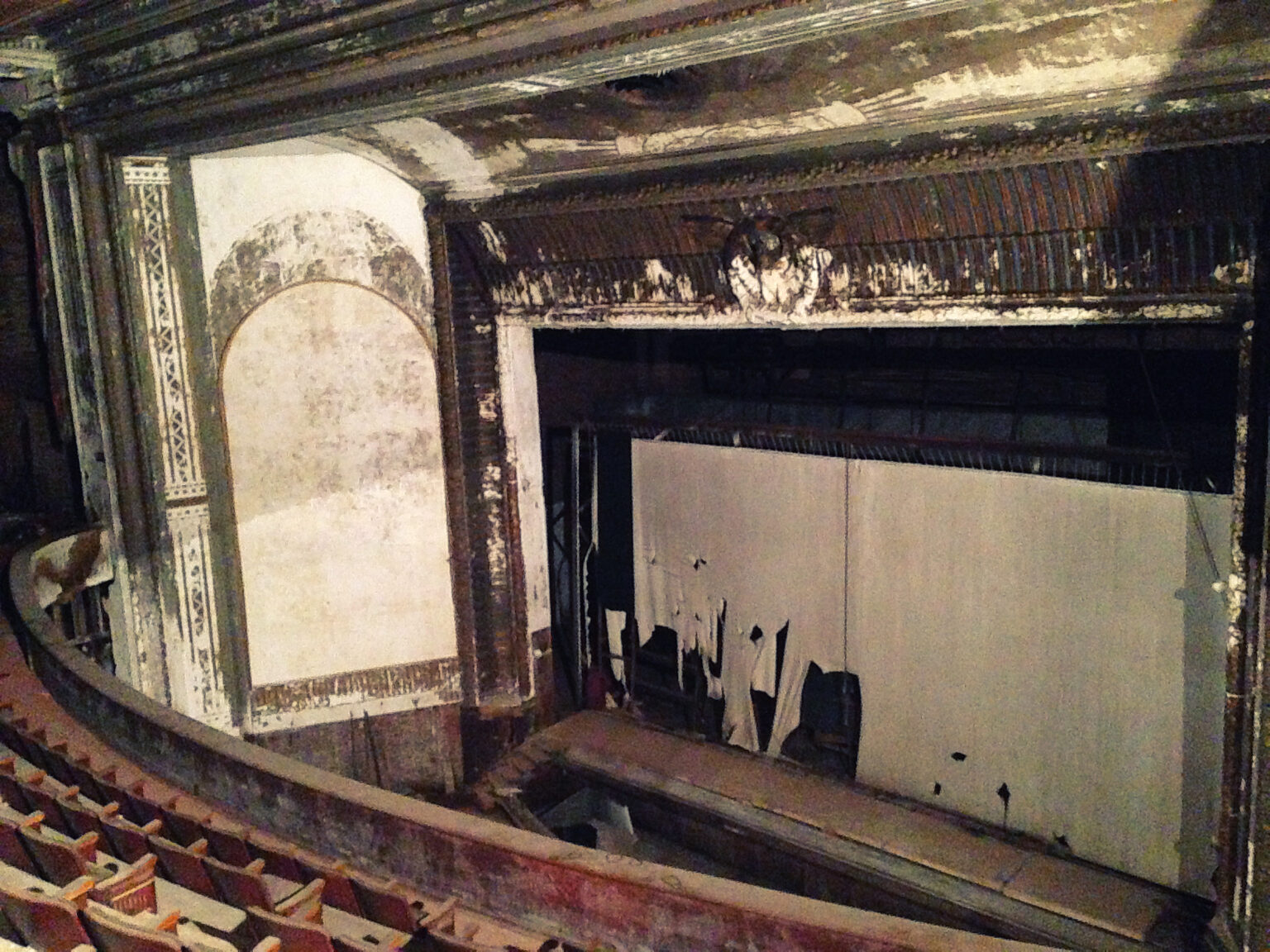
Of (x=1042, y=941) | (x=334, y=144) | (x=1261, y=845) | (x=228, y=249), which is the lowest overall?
(x=1042, y=941)

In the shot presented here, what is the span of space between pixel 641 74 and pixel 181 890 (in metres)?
2.53

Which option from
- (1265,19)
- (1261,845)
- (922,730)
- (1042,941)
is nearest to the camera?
(1265,19)

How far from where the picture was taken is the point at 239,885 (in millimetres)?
2215

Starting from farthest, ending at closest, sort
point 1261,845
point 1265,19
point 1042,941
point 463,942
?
point 1042,941, point 1261,845, point 1265,19, point 463,942

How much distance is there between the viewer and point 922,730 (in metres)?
5.14

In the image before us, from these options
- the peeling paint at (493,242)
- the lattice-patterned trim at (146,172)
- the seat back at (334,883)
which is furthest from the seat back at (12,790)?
the peeling paint at (493,242)

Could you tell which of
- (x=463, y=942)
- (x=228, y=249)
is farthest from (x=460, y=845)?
(x=228, y=249)

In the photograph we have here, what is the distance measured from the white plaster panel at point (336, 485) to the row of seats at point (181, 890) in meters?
2.00

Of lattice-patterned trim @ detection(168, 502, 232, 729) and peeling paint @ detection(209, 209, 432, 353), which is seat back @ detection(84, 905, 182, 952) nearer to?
lattice-patterned trim @ detection(168, 502, 232, 729)

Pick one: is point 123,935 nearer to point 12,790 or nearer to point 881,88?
point 12,790

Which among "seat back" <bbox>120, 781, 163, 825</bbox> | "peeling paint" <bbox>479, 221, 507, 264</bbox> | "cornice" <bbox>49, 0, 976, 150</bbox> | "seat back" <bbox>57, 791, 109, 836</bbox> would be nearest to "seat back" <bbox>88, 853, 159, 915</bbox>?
"seat back" <bbox>57, 791, 109, 836</bbox>

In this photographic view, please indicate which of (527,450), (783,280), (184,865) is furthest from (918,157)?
(184,865)

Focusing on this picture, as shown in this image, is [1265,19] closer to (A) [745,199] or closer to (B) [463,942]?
(A) [745,199]

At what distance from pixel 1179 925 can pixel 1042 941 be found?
58 cm
